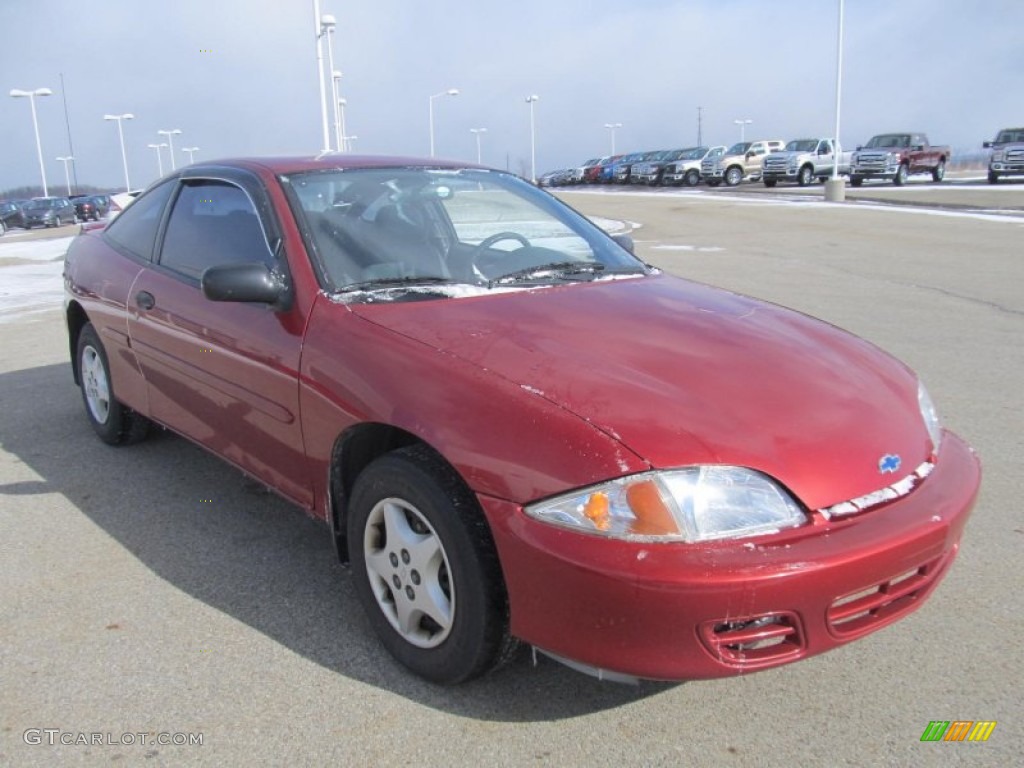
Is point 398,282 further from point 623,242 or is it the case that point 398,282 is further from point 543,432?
point 623,242

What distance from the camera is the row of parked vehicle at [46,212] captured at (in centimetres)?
4181

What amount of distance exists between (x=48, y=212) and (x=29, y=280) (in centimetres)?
3226

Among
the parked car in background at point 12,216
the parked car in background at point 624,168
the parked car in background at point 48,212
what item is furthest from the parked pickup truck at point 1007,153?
the parked car in background at point 12,216

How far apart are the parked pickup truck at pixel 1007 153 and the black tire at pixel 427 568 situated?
3604cm

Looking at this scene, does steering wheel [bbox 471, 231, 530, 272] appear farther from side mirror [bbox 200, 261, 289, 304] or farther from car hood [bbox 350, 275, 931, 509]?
side mirror [bbox 200, 261, 289, 304]

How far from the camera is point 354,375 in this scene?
2.76 meters

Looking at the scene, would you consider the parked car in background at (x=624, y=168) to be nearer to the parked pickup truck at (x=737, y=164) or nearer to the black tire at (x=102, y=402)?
the parked pickup truck at (x=737, y=164)

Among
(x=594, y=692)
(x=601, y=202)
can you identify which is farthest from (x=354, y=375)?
(x=601, y=202)

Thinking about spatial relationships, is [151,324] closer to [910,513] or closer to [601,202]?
[910,513]

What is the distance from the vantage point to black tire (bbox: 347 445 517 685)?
7.83 ft

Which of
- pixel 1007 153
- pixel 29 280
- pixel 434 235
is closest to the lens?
pixel 434 235

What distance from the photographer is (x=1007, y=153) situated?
32.8m

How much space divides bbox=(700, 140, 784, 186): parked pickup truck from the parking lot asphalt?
132 feet

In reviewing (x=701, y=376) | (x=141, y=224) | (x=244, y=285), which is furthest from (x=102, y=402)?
(x=701, y=376)
